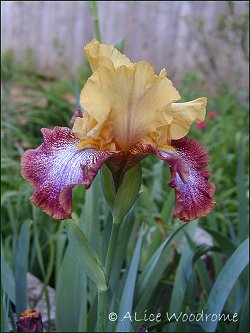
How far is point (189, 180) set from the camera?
0.85 meters

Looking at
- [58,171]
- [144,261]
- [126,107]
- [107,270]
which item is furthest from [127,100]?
[144,261]

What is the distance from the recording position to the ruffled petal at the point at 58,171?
792 millimetres

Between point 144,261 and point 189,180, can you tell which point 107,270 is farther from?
point 144,261

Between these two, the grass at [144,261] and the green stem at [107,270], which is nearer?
the green stem at [107,270]

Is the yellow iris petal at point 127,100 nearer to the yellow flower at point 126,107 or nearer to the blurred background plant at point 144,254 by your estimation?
the yellow flower at point 126,107

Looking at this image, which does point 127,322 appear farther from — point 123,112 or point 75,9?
point 75,9

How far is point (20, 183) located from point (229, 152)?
1.13m

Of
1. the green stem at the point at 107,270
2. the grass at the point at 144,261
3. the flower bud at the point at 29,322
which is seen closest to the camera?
the green stem at the point at 107,270

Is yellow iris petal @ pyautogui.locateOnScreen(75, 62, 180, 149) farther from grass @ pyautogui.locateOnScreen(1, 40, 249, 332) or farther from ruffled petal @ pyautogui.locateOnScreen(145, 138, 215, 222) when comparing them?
grass @ pyautogui.locateOnScreen(1, 40, 249, 332)

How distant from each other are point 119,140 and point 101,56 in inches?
4.9

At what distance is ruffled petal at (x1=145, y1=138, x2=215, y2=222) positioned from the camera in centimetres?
82

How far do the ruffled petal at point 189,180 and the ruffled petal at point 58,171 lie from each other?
0.31 ft

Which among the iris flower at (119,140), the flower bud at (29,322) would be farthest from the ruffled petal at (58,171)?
the flower bud at (29,322)

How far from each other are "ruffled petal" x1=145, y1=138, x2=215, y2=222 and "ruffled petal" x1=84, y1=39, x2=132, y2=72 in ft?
0.44
